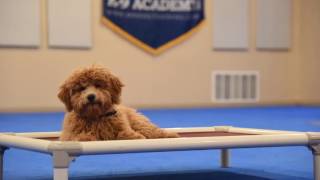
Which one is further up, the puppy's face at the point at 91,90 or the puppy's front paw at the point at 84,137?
the puppy's face at the point at 91,90

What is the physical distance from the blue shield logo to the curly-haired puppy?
6.20 m

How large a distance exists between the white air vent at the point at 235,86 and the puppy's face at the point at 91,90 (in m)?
7.14

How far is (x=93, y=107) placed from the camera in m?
2.26

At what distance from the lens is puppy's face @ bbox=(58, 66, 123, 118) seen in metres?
2.24

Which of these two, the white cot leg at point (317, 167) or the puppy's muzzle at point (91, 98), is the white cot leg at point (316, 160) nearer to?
the white cot leg at point (317, 167)

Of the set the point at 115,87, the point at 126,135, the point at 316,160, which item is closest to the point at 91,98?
the point at 115,87

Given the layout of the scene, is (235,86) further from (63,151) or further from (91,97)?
(63,151)

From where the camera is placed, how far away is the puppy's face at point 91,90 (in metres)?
2.24

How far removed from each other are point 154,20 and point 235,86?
1783 millimetres

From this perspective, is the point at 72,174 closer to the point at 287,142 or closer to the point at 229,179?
the point at 229,179

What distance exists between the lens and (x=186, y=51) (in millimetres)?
9094

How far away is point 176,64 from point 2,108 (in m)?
2.69

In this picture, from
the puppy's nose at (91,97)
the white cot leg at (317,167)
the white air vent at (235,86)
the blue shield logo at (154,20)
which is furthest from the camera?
the white air vent at (235,86)

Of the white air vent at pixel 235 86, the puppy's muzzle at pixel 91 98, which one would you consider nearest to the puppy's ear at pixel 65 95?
the puppy's muzzle at pixel 91 98
